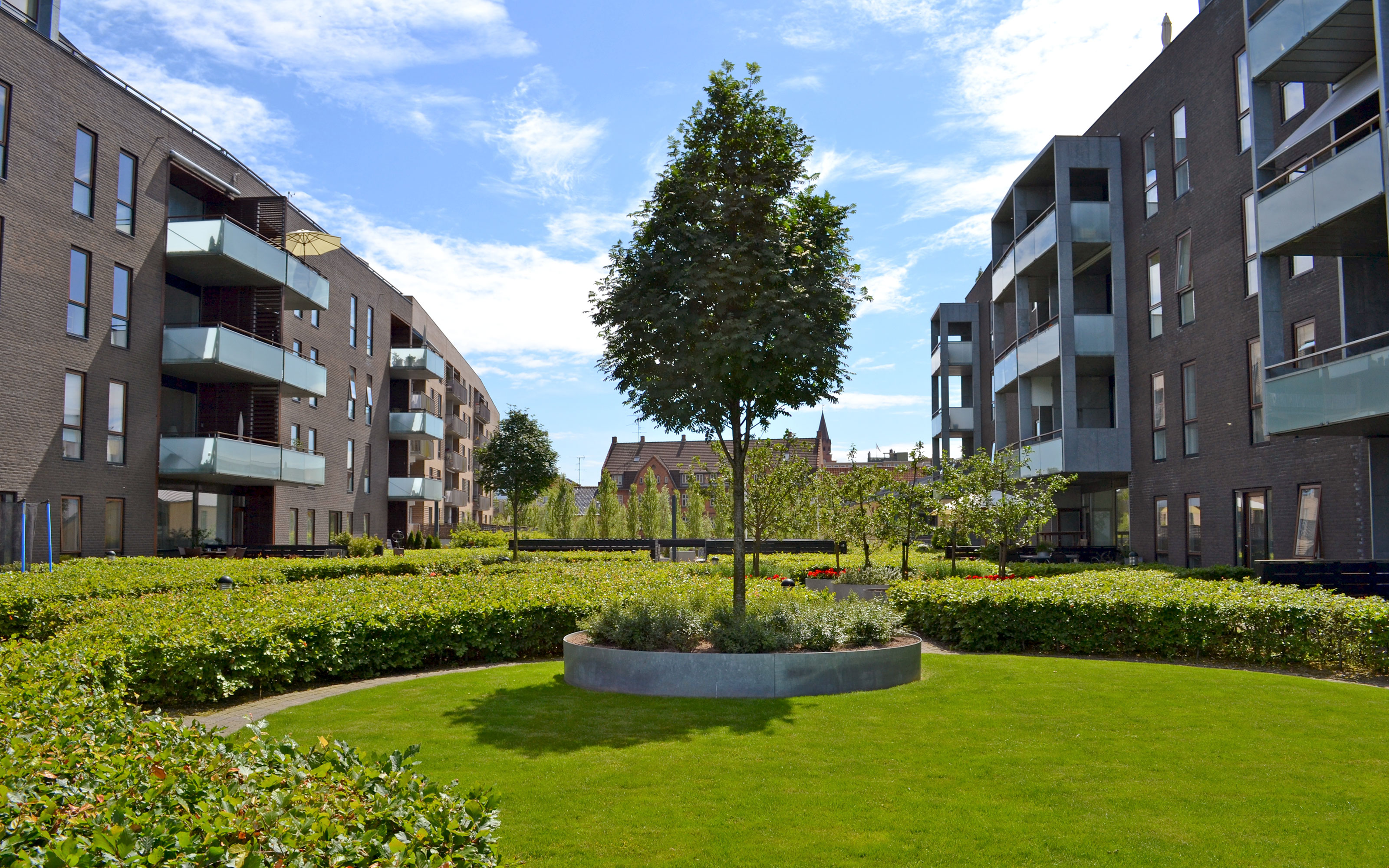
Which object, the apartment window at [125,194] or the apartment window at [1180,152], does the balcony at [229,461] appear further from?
the apartment window at [1180,152]

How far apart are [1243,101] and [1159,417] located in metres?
7.33

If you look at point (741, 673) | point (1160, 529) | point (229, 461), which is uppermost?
point (229, 461)

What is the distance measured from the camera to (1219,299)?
2011cm

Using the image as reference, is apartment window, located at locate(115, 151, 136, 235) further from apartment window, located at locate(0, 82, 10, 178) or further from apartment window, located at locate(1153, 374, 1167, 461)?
apartment window, located at locate(1153, 374, 1167, 461)

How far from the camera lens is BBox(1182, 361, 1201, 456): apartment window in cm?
2112

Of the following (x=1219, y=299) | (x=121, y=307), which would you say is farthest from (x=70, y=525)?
(x=1219, y=299)

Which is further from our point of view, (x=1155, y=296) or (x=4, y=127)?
(x=1155, y=296)

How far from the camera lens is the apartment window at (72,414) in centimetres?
2148

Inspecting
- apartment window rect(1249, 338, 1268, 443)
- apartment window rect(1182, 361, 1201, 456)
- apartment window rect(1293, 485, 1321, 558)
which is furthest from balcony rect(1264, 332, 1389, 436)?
apartment window rect(1182, 361, 1201, 456)

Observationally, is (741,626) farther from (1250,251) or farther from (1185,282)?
(1185,282)

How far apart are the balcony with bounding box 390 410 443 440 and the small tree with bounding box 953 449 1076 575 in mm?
31407

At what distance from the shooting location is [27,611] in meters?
12.7

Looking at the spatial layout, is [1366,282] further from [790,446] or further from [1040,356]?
[790,446]

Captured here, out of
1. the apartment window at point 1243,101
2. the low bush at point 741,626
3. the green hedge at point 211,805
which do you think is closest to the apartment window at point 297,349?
the low bush at point 741,626
